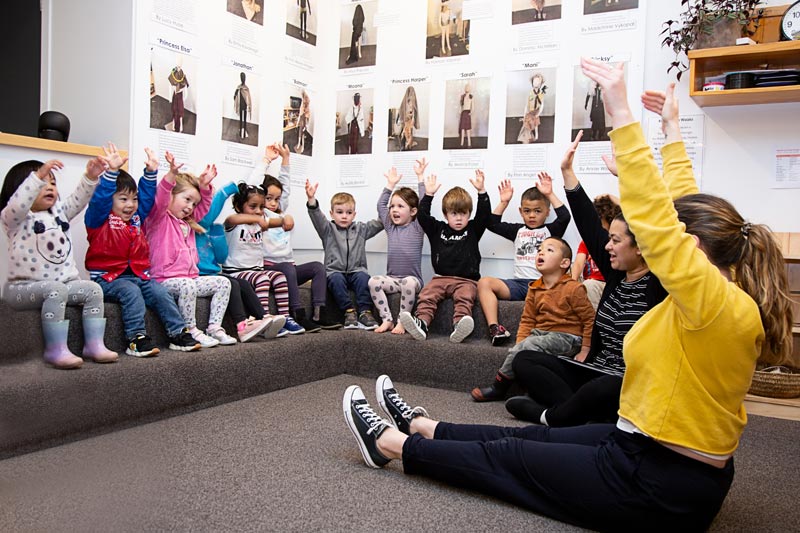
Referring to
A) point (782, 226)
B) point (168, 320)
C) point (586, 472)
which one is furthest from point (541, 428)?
point (782, 226)

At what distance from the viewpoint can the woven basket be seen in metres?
3.43

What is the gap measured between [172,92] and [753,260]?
11.1 feet

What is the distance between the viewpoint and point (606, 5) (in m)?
4.32

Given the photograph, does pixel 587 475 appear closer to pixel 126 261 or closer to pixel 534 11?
pixel 126 261

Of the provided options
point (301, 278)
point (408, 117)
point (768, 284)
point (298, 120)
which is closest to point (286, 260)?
point (301, 278)

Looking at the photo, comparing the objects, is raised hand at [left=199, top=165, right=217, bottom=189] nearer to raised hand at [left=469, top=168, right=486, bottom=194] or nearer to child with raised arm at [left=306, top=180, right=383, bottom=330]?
child with raised arm at [left=306, top=180, right=383, bottom=330]

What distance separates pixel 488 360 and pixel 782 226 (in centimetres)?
190

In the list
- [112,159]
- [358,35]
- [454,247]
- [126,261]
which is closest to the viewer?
[112,159]

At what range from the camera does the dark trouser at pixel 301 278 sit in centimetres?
414

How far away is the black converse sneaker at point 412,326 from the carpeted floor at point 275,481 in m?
0.38

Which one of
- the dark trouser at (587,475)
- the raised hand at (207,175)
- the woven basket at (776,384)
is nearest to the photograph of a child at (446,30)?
the raised hand at (207,175)

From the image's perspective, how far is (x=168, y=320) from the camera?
10.6 feet

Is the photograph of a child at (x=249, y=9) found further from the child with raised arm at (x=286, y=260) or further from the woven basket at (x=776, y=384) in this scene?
the woven basket at (x=776, y=384)

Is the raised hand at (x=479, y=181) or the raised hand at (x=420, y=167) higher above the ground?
the raised hand at (x=420, y=167)
